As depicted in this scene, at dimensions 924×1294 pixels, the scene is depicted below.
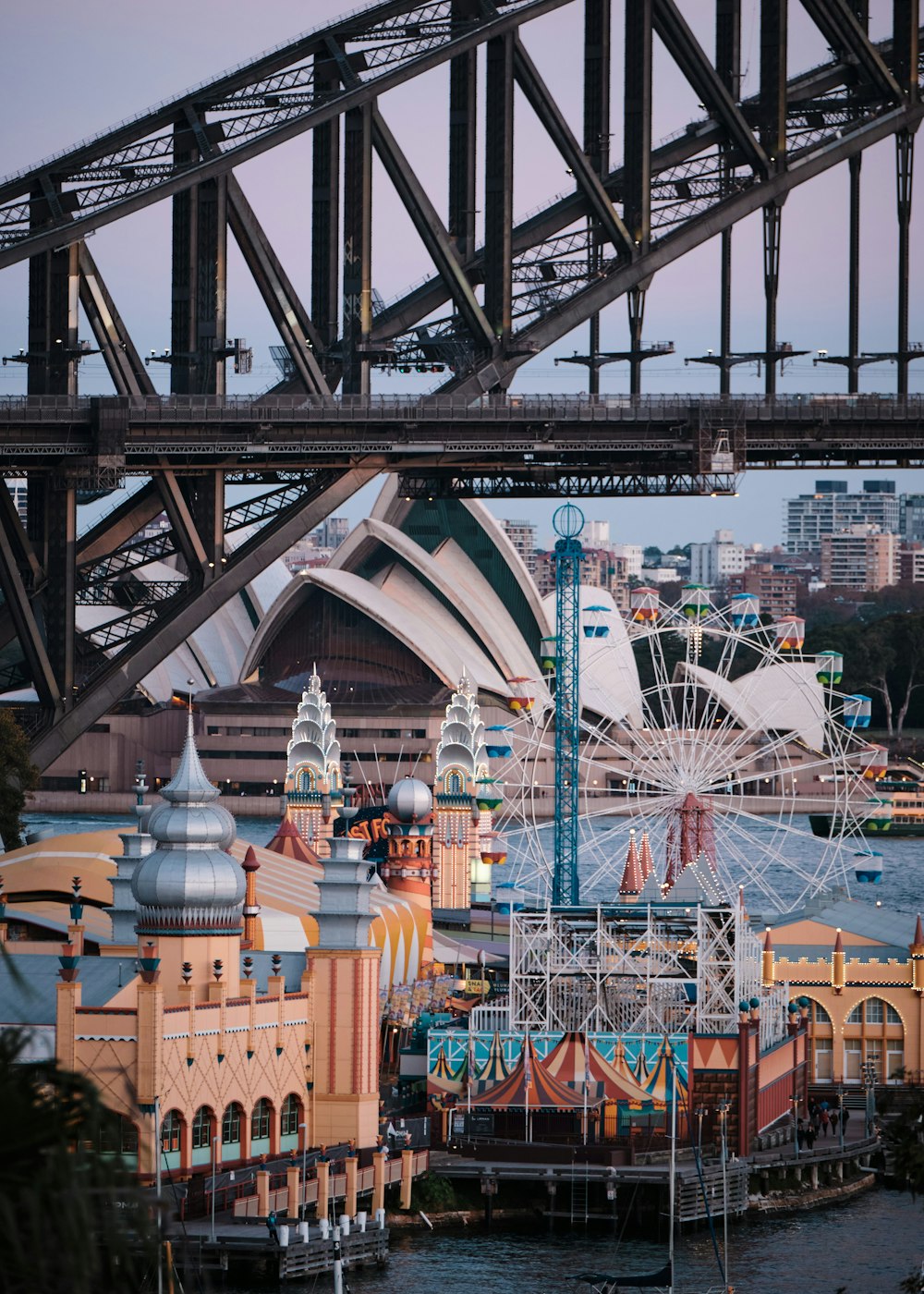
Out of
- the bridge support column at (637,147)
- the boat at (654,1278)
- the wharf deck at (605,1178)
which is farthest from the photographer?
the bridge support column at (637,147)

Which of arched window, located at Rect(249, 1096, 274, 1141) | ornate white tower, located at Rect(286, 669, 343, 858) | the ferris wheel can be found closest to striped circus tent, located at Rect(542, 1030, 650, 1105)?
arched window, located at Rect(249, 1096, 274, 1141)

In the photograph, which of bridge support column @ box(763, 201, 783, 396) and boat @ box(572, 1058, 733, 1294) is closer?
boat @ box(572, 1058, 733, 1294)

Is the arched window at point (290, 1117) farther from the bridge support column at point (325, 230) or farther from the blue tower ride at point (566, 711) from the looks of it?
the bridge support column at point (325, 230)

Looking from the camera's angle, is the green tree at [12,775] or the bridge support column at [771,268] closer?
the green tree at [12,775]

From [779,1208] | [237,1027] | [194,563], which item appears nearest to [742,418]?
[194,563]

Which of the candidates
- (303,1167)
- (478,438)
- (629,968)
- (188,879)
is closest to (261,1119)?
(303,1167)

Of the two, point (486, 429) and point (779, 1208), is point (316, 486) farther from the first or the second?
point (779, 1208)

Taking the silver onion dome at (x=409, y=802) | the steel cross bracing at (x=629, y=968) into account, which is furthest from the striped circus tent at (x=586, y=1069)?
the silver onion dome at (x=409, y=802)

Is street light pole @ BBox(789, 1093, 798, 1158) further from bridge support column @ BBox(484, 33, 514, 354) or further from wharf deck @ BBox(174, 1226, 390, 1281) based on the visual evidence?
bridge support column @ BBox(484, 33, 514, 354)
